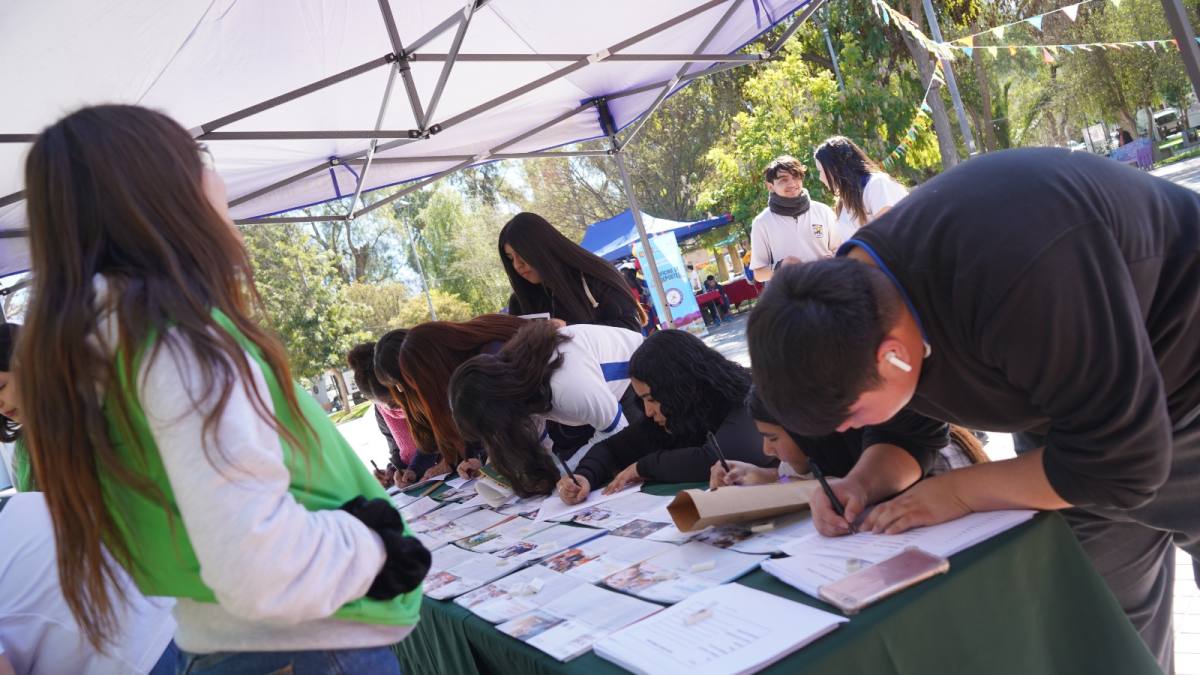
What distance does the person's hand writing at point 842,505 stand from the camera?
149 centimetres

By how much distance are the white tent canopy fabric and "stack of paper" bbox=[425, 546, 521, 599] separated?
1.94 m

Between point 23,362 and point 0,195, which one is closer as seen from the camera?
point 23,362

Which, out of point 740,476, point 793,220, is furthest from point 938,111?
point 740,476

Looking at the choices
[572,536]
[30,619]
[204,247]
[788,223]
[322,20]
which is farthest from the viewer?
[788,223]

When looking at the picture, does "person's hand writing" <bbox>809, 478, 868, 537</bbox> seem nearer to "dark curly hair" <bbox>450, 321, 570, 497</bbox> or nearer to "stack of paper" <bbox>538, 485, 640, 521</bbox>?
"stack of paper" <bbox>538, 485, 640, 521</bbox>

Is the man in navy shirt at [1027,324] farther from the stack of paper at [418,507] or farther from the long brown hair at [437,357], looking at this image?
the stack of paper at [418,507]

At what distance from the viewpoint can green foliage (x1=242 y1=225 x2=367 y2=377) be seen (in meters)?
22.7

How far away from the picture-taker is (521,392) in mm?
2576

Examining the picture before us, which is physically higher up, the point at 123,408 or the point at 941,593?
the point at 123,408

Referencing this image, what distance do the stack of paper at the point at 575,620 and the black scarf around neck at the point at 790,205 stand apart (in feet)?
11.1

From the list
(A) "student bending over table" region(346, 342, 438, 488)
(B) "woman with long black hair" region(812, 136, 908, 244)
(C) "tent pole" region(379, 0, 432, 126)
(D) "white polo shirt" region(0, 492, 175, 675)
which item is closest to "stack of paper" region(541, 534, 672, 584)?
(D) "white polo shirt" region(0, 492, 175, 675)

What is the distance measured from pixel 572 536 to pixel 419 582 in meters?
0.99

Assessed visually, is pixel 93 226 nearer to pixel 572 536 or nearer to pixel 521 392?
pixel 572 536

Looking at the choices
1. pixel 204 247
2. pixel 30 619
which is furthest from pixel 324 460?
pixel 30 619
